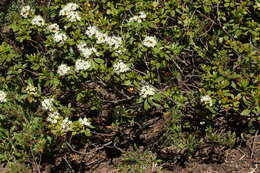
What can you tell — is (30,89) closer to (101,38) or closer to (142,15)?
(101,38)

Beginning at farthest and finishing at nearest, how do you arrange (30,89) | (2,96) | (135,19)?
(2,96) → (30,89) → (135,19)

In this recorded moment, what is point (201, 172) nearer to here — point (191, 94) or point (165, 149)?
point (165, 149)

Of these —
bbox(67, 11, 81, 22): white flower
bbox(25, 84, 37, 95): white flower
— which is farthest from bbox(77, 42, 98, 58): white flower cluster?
bbox(25, 84, 37, 95): white flower

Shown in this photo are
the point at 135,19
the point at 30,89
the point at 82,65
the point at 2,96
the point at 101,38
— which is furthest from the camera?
the point at 2,96

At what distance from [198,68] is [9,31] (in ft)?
10.2

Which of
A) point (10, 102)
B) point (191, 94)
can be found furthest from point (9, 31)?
point (191, 94)

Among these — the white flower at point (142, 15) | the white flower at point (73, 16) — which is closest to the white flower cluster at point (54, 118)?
the white flower at point (73, 16)

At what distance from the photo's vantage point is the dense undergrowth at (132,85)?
9.88ft

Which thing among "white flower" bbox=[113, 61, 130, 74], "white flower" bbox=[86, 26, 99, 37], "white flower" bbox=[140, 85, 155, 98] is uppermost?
"white flower" bbox=[86, 26, 99, 37]

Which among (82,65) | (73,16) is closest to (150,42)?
(82,65)

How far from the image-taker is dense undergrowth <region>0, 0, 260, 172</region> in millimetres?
3012

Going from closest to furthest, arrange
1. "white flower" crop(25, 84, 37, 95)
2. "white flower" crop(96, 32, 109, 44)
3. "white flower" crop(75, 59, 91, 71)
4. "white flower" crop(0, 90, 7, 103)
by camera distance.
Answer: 1. "white flower" crop(75, 59, 91, 71)
2. "white flower" crop(96, 32, 109, 44)
3. "white flower" crop(25, 84, 37, 95)
4. "white flower" crop(0, 90, 7, 103)

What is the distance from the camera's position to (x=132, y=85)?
10.3ft

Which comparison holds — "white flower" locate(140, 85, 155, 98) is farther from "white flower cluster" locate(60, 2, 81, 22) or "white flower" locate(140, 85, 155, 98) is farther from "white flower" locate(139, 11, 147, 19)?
"white flower cluster" locate(60, 2, 81, 22)
